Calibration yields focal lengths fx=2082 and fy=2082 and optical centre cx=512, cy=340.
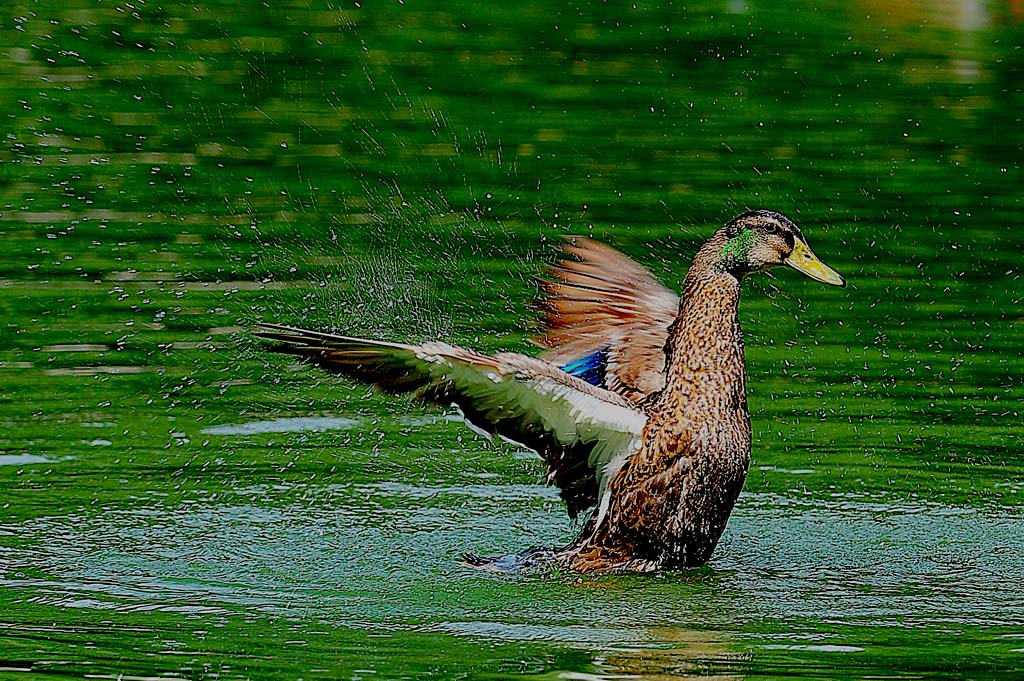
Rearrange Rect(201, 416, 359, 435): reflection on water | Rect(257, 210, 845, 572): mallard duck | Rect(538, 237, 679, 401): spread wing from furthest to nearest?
Rect(201, 416, 359, 435): reflection on water < Rect(538, 237, 679, 401): spread wing < Rect(257, 210, 845, 572): mallard duck

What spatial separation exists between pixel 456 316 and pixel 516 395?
3713mm

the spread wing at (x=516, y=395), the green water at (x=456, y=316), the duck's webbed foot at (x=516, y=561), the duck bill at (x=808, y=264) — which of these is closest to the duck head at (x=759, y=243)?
the duck bill at (x=808, y=264)

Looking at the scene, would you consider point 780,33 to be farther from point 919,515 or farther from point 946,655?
point 946,655

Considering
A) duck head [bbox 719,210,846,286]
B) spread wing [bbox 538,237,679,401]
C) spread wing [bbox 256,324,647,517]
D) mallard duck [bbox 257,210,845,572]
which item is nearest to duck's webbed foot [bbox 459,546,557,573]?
mallard duck [bbox 257,210,845,572]

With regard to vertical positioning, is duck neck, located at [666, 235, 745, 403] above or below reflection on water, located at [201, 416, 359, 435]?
above

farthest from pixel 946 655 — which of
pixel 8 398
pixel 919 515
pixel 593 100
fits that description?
pixel 593 100

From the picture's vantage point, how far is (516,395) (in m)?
7.01

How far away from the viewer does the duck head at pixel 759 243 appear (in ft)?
25.0

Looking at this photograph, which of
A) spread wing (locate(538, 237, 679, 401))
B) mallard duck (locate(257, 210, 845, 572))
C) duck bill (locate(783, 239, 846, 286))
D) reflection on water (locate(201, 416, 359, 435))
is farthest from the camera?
reflection on water (locate(201, 416, 359, 435))

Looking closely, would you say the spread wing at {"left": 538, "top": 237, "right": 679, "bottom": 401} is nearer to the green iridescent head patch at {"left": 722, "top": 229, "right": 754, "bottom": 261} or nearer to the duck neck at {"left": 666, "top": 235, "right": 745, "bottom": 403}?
the duck neck at {"left": 666, "top": 235, "right": 745, "bottom": 403}

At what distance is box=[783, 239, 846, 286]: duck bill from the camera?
7.72m

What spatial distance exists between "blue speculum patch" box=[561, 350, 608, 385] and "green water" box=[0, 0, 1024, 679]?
667 mm

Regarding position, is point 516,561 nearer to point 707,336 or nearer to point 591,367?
point 591,367

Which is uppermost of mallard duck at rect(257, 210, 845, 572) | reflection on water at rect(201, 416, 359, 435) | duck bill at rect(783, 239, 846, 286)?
duck bill at rect(783, 239, 846, 286)
